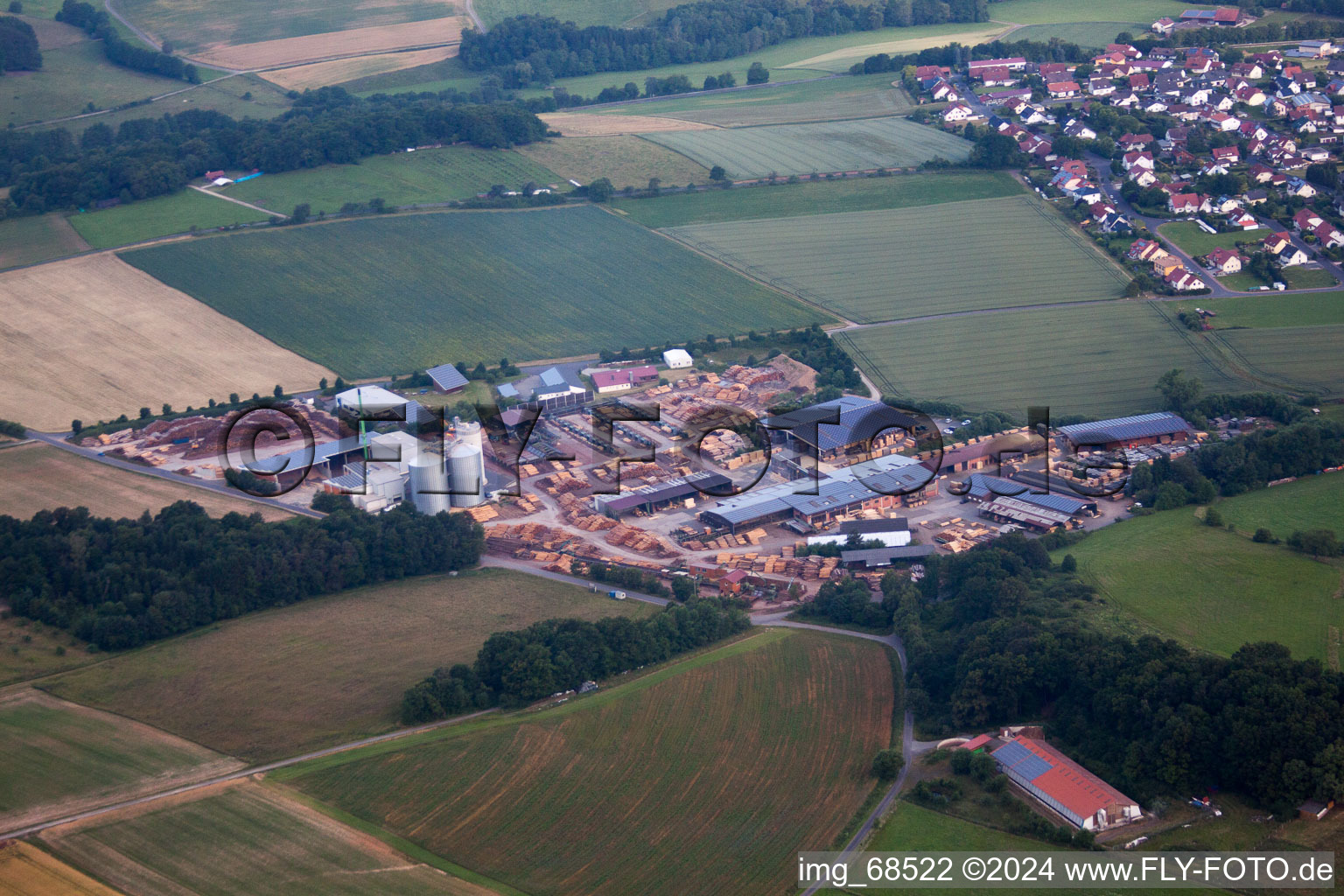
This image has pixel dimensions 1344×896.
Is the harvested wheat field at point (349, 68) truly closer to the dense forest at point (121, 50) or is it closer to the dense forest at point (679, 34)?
the dense forest at point (679, 34)

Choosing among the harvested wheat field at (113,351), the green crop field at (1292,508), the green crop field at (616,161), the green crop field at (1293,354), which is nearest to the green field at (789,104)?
the green crop field at (616,161)

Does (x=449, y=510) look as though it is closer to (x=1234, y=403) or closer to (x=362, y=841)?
(x=362, y=841)

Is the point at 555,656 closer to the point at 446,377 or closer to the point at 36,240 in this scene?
the point at 446,377

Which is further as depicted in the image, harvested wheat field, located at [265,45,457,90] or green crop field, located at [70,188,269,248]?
harvested wheat field, located at [265,45,457,90]

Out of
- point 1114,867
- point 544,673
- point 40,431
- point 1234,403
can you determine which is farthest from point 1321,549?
point 40,431

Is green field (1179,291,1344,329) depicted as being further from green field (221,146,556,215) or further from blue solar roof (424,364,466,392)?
green field (221,146,556,215)

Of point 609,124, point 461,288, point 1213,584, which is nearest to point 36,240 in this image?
point 461,288

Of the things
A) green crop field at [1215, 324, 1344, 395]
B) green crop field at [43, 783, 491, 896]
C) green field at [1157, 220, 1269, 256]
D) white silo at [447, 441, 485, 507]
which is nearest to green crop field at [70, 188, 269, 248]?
white silo at [447, 441, 485, 507]
